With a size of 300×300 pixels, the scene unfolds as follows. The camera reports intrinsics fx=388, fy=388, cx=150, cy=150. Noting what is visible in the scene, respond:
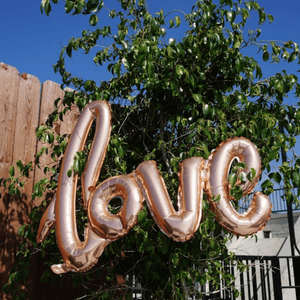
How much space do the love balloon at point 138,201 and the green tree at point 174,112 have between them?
136 mm

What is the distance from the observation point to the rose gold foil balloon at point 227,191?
8.11ft

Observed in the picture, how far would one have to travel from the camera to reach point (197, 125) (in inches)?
116

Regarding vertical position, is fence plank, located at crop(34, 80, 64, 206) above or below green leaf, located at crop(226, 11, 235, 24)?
below

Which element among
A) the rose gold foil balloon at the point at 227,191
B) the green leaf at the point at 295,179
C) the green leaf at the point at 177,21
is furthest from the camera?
the green leaf at the point at 177,21

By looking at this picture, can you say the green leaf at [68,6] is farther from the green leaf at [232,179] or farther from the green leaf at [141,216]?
the green leaf at [232,179]

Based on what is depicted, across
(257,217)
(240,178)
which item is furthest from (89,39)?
(257,217)

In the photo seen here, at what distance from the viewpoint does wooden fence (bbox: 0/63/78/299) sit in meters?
3.22

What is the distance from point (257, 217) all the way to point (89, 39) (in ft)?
6.50

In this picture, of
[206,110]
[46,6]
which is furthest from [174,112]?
[46,6]

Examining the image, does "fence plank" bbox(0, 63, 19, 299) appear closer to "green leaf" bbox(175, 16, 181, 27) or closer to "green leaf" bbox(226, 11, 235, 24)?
"green leaf" bbox(175, 16, 181, 27)

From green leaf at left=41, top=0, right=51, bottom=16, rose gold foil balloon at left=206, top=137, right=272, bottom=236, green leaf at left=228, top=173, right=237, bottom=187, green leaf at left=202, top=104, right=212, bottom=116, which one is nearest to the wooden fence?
green leaf at left=41, top=0, right=51, bottom=16

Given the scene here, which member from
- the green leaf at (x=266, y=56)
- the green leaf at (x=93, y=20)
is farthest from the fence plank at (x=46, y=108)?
the green leaf at (x=266, y=56)

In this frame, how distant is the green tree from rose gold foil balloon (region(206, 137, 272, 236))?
0.46 ft

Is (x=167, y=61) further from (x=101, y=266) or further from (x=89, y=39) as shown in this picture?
(x=101, y=266)
